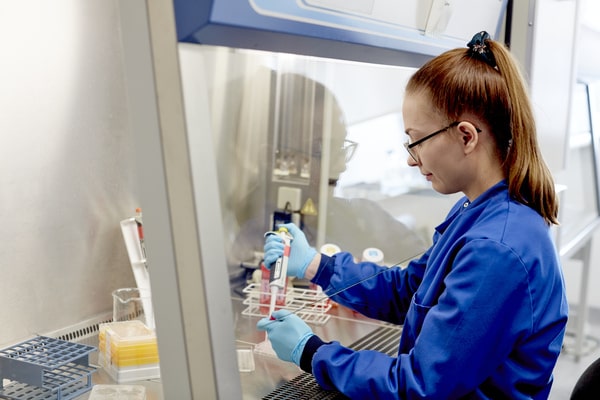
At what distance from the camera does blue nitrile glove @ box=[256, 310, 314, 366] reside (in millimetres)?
1083

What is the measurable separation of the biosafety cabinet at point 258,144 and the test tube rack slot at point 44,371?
1.03 feet

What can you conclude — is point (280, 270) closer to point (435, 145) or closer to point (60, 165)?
point (435, 145)

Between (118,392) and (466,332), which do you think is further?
(118,392)

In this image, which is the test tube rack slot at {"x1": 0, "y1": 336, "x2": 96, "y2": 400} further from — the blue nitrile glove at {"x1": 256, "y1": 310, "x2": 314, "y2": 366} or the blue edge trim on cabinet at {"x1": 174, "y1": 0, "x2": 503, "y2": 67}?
the blue edge trim on cabinet at {"x1": 174, "y1": 0, "x2": 503, "y2": 67}

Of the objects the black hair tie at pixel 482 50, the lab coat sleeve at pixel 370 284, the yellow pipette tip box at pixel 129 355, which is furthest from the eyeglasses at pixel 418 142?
the yellow pipette tip box at pixel 129 355

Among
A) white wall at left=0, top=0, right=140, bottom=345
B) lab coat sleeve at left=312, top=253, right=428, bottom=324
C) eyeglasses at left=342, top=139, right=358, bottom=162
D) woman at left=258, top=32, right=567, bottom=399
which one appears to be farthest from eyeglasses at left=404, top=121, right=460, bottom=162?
white wall at left=0, top=0, right=140, bottom=345

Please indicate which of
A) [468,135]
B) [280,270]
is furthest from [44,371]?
[468,135]

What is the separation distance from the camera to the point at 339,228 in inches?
66.6

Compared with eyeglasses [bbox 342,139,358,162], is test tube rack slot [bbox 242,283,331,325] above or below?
below

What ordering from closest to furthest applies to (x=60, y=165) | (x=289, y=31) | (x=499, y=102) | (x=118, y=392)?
(x=289, y=31) < (x=499, y=102) < (x=118, y=392) < (x=60, y=165)

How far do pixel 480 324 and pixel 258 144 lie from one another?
1.11 meters

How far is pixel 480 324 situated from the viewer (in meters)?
0.93

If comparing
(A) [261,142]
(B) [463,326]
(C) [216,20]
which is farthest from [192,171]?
(A) [261,142]

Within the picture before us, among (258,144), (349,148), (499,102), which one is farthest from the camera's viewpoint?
(258,144)
